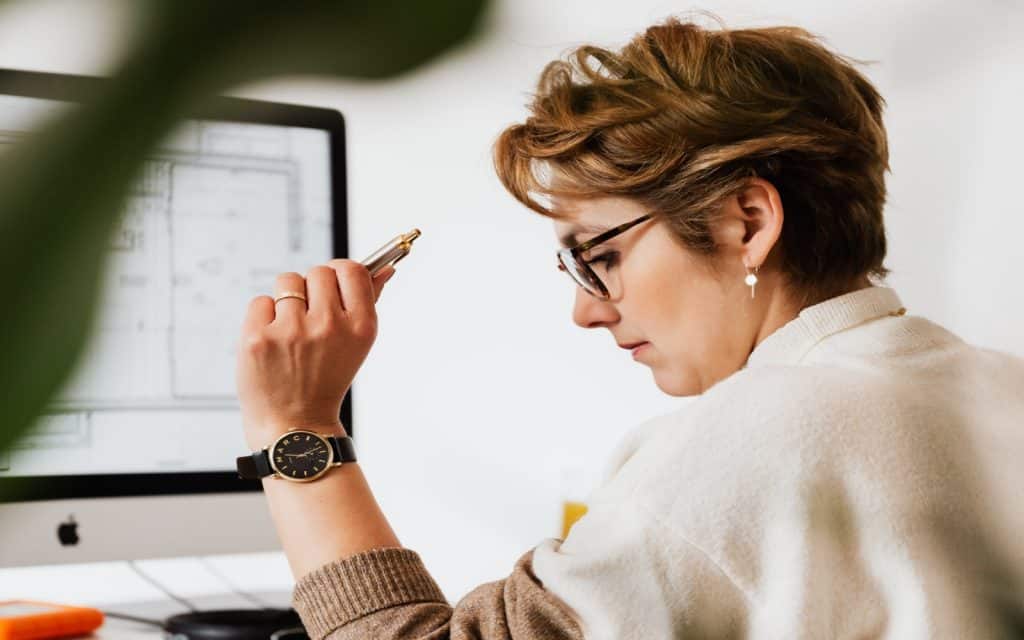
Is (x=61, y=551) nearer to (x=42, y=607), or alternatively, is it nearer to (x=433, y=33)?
(x=42, y=607)

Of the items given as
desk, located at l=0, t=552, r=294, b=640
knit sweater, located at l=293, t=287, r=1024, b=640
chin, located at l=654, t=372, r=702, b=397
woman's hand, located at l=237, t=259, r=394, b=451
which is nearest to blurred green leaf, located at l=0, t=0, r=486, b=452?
knit sweater, located at l=293, t=287, r=1024, b=640

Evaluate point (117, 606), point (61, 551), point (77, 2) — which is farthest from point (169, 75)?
point (117, 606)

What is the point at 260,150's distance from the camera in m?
1.12

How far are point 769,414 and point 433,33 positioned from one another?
59cm

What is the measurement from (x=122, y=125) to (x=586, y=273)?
84cm

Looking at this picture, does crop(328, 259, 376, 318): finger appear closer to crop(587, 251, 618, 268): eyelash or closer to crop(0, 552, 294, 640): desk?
crop(587, 251, 618, 268): eyelash

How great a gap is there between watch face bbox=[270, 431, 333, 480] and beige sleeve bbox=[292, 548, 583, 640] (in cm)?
6

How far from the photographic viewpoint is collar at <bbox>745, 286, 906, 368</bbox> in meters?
0.81

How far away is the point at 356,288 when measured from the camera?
0.72 m

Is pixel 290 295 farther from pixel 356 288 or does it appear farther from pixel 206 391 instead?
pixel 206 391

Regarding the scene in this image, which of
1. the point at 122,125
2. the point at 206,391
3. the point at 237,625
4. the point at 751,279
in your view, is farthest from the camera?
the point at 206,391

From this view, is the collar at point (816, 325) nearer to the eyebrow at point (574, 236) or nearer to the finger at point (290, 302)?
the eyebrow at point (574, 236)

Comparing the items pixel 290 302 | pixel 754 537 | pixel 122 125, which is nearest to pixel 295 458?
pixel 290 302

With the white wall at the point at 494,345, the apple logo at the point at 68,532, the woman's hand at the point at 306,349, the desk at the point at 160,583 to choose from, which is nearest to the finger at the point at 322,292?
the woman's hand at the point at 306,349
